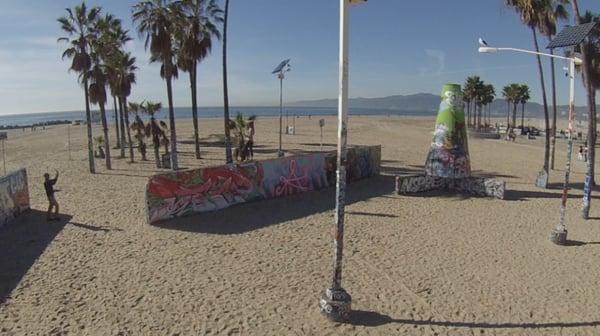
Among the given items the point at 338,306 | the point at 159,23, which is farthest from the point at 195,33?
the point at 338,306

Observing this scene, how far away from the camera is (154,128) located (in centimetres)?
2770

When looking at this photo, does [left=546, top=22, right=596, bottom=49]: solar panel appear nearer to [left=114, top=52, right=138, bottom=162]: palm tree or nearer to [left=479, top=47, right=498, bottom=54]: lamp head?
[left=479, top=47, right=498, bottom=54]: lamp head

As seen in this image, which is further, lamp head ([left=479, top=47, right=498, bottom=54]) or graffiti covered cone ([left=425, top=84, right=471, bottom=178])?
graffiti covered cone ([left=425, top=84, right=471, bottom=178])

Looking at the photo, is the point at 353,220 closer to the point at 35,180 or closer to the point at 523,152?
the point at 35,180

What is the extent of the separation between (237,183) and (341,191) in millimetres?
10010

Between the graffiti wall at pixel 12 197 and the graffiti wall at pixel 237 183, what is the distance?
474cm

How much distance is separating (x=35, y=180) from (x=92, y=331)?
60.6ft

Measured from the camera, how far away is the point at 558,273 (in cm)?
1088

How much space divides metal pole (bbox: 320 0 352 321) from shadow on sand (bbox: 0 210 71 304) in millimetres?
6885

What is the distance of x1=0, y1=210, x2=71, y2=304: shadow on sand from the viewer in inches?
408

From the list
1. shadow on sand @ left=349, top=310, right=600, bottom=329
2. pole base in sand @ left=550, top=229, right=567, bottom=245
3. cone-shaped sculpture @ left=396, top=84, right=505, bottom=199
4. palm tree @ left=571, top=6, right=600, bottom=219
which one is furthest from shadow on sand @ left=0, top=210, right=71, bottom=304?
palm tree @ left=571, top=6, right=600, bottom=219

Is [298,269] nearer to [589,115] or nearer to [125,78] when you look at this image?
[589,115]

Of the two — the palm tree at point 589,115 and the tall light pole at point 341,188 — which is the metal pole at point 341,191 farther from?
the palm tree at point 589,115

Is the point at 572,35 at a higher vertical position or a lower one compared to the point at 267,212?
higher
